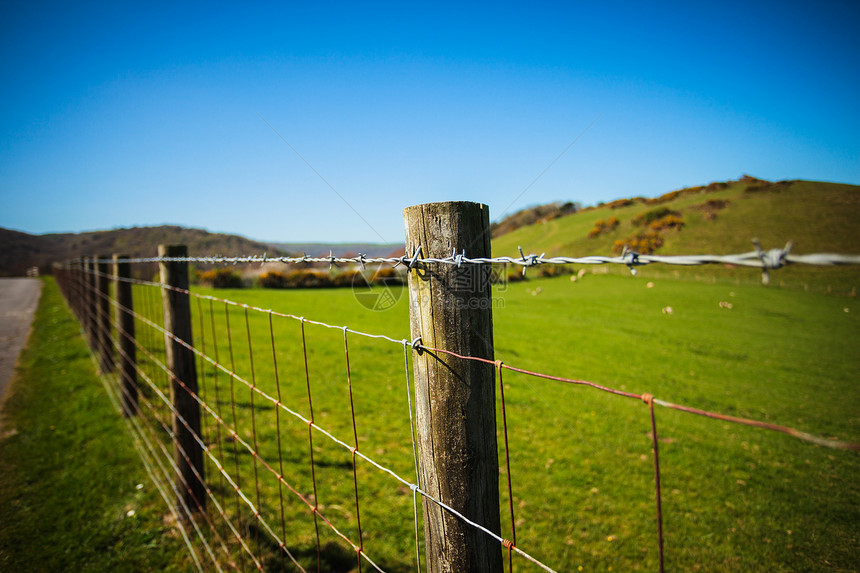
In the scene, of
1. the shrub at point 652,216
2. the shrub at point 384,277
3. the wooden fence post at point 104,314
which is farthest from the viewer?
the shrub at point 652,216

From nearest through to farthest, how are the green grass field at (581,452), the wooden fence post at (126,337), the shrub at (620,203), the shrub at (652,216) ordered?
the green grass field at (581,452) < the wooden fence post at (126,337) < the shrub at (652,216) < the shrub at (620,203)

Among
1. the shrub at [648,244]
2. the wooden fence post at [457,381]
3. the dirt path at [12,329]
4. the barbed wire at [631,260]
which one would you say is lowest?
the dirt path at [12,329]

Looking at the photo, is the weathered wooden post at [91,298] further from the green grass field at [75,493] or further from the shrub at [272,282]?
the shrub at [272,282]

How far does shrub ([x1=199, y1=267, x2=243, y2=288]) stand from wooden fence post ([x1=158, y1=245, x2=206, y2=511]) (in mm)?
18406

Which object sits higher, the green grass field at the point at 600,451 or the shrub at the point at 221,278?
the shrub at the point at 221,278

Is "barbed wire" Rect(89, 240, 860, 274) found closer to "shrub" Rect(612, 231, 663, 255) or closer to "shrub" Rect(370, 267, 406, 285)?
"shrub" Rect(370, 267, 406, 285)

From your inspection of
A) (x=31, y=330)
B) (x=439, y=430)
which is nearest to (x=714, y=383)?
(x=439, y=430)

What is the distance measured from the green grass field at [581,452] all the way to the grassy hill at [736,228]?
325 inches

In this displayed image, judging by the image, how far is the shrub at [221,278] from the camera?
20.2 metres

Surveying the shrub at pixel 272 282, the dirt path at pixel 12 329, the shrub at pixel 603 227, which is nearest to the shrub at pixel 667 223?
the shrub at pixel 603 227

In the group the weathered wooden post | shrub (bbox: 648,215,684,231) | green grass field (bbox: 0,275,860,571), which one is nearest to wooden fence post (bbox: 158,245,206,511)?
green grass field (bbox: 0,275,860,571)

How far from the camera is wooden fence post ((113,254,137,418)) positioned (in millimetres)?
5395

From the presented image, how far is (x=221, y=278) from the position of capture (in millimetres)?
20188

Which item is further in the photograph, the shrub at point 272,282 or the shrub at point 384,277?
the shrub at point 272,282
